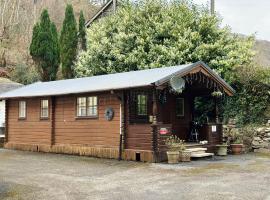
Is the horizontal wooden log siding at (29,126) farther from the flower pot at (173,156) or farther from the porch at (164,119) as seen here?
the flower pot at (173,156)

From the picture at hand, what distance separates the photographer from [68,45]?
118ft

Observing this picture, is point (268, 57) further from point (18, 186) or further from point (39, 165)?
point (18, 186)

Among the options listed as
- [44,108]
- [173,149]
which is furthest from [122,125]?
[44,108]

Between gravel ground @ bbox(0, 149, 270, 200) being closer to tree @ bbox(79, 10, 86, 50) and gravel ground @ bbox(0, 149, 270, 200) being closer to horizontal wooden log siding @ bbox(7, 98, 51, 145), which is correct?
horizontal wooden log siding @ bbox(7, 98, 51, 145)

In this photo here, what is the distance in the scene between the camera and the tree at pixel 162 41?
22.9m

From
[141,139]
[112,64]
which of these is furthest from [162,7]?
[141,139]

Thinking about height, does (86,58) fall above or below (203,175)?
above

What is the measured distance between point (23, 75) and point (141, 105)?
22.3 m

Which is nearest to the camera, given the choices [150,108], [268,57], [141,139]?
[141,139]

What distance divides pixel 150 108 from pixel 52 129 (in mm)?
4869

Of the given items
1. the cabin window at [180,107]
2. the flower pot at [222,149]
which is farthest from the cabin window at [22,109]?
the flower pot at [222,149]

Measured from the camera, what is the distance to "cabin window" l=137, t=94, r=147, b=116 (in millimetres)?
17109

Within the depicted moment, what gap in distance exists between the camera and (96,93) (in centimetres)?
1709

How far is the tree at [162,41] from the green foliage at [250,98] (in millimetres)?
Result: 910
